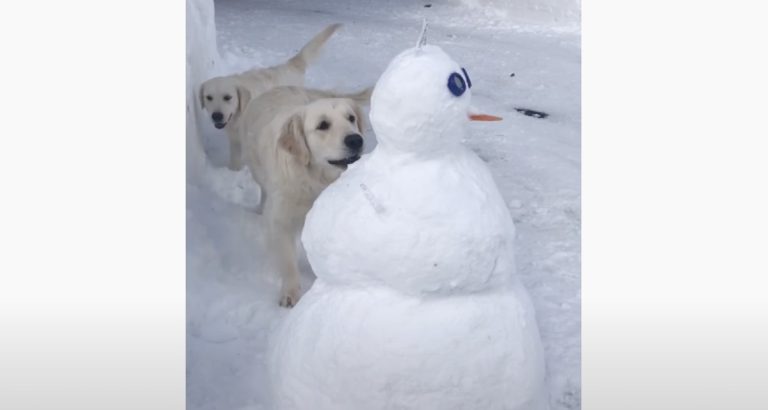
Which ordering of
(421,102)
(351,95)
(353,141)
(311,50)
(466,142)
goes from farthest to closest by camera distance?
(311,50) → (466,142) → (351,95) → (353,141) → (421,102)

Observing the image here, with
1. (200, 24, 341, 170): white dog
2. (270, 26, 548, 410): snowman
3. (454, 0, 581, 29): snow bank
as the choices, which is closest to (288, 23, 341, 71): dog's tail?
(200, 24, 341, 170): white dog

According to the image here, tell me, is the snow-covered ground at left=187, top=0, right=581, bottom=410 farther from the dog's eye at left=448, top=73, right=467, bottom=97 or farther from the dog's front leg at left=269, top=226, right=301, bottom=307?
the dog's eye at left=448, top=73, right=467, bottom=97

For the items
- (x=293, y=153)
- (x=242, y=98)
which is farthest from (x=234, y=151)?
(x=293, y=153)

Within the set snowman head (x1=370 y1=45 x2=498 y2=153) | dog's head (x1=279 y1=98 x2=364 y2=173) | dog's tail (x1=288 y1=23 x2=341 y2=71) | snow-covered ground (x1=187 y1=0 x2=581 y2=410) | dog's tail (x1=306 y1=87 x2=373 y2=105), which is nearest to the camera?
snowman head (x1=370 y1=45 x2=498 y2=153)

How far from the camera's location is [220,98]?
2.78 metres

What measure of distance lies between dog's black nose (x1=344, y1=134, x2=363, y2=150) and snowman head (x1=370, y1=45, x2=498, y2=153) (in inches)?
17.8

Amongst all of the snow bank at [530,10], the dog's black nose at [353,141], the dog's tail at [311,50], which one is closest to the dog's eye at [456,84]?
the dog's black nose at [353,141]

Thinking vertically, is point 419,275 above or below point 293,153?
above

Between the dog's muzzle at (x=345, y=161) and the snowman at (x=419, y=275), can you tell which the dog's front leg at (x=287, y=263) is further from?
the snowman at (x=419, y=275)

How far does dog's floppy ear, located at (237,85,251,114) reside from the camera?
9.26 feet

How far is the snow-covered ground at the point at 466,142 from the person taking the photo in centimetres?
221

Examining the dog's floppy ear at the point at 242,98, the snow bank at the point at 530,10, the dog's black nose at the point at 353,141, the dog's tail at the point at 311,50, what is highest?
the dog's black nose at the point at 353,141

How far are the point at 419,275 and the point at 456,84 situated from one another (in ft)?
1.11

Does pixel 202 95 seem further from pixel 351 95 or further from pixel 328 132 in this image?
pixel 328 132
